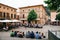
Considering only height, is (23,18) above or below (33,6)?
below

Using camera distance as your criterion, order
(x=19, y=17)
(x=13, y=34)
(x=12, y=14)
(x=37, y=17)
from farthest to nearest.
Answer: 1. (x=19, y=17)
2. (x=37, y=17)
3. (x=12, y=14)
4. (x=13, y=34)

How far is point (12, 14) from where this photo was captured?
59.8m

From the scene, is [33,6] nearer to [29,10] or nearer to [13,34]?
[29,10]

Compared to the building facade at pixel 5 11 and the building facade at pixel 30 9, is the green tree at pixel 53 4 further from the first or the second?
the building facade at pixel 30 9

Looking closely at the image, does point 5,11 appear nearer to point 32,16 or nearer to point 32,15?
point 32,15

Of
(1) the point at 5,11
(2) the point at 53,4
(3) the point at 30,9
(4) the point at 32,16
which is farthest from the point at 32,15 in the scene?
(2) the point at 53,4

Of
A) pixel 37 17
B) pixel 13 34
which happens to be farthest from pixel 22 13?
pixel 13 34

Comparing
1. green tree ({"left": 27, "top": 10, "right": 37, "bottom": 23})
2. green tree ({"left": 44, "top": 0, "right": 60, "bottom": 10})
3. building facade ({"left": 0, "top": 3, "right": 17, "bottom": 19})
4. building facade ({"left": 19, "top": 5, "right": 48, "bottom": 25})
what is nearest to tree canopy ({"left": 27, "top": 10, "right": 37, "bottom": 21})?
green tree ({"left": 27, "top": 10, "right": 37, "bottom": 23})

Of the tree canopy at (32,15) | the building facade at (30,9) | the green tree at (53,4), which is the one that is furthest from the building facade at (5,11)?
the green tree at (53,4)

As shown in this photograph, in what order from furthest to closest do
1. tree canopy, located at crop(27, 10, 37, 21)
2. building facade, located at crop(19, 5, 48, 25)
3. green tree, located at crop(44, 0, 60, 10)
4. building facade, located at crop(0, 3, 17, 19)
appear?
building facade, located at crop(19, 5, 48, 25), tree canopy, located at crop(27, 10, 37, 21), building facade, located at crop(0, 3, 17, 19), green tree, located at crop(44, 0, 60, 10)

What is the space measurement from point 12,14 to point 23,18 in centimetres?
844

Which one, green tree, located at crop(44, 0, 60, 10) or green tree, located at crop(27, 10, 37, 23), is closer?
green tree, located at crop(44, 0, 60, 10)

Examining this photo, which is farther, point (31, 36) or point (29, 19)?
point (29, 19)

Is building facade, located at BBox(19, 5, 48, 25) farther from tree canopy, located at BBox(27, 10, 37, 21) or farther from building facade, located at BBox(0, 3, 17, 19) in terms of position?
building facade, located at BBox(0, 3, 17, 19)
